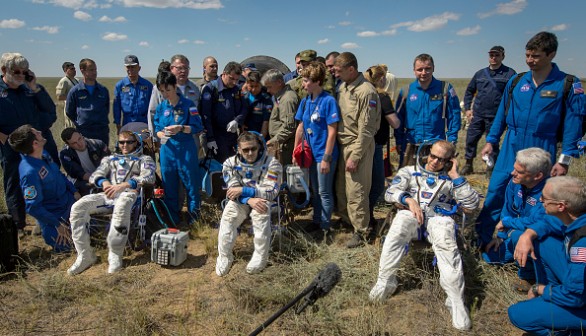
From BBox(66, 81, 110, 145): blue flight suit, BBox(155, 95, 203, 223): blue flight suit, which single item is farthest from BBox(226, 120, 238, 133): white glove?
BBox(66, 81, 110, 145): blue flight suit

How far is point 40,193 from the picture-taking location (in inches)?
181

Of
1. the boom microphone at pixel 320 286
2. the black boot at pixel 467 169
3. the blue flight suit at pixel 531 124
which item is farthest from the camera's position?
the black boot at pixel 467 169

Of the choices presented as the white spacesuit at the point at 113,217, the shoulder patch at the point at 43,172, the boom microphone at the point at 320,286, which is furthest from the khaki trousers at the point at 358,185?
the shoulder patch at the point at 43,172

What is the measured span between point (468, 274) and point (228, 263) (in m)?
2.65

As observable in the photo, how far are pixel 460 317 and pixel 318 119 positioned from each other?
8.61ft

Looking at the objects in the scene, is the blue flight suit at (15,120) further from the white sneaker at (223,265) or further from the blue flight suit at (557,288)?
the blue flight suit at (557,288)

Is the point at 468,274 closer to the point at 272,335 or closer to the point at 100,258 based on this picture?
the point at 272,335

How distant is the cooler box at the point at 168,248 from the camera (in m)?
4.46

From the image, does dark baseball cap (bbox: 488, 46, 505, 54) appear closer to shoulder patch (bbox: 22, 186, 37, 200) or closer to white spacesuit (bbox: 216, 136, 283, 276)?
white spacesuit (bbox: 216, 136, 283, 276)

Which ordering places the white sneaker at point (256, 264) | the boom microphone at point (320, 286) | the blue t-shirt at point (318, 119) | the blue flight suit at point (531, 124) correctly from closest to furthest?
the boom microphone at point (320, 286) < the blue flight suit at point (531, 124) < the white sneaker at point (256, 264) < the blue t-shirt at point (318, 119)

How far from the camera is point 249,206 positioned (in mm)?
4461

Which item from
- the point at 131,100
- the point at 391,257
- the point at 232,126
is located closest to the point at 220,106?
the point at 232,126

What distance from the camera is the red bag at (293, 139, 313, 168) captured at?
494cm

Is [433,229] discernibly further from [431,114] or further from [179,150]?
[179,150]
